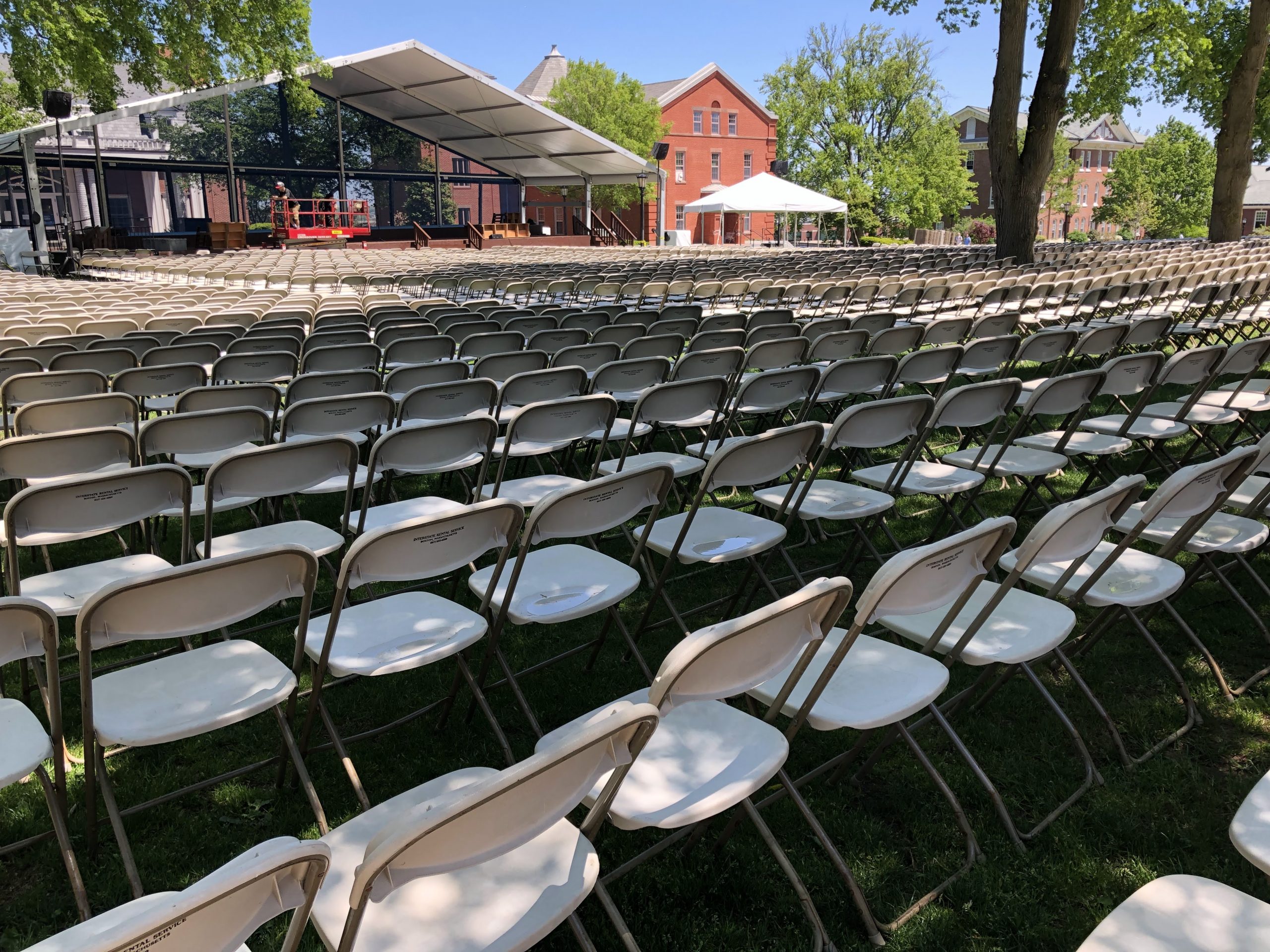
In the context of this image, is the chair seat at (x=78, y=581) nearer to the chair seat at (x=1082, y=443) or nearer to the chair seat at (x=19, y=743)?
the chair seat at (x=19, y=743)

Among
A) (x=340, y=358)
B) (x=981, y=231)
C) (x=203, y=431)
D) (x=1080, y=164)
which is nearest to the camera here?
(x=203, y=431)

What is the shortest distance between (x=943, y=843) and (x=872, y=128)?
5762 centimetres

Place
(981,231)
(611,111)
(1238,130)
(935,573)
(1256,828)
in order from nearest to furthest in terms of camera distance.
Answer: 1. (1256,828)
2. (935,573)
3. (1238,130)
4. (611,111)
5. (981,231)

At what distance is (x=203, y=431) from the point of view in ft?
12.1

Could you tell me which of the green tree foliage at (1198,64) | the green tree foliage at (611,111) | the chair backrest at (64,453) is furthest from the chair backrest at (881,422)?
the green tree foliage at (611,111)

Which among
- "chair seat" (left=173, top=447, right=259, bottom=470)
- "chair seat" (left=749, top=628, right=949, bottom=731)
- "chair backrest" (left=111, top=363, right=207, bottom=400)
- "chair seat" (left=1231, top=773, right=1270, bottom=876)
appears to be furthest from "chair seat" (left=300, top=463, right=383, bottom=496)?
"chair seat" (left=1231, top=773, right=1270, bottom=876)

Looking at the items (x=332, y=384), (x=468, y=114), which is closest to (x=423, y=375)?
(x=332, y=384)

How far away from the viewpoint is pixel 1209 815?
97.7 inches

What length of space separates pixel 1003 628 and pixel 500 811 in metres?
1.87

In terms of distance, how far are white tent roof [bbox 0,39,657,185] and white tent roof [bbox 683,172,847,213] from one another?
7.02m

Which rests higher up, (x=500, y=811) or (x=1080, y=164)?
(x=1080, y=164)

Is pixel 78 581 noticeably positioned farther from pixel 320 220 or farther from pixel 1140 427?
pixel 320 220

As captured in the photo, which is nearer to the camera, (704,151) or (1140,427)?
(1140,427)

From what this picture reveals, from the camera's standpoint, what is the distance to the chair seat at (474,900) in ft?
5.00
